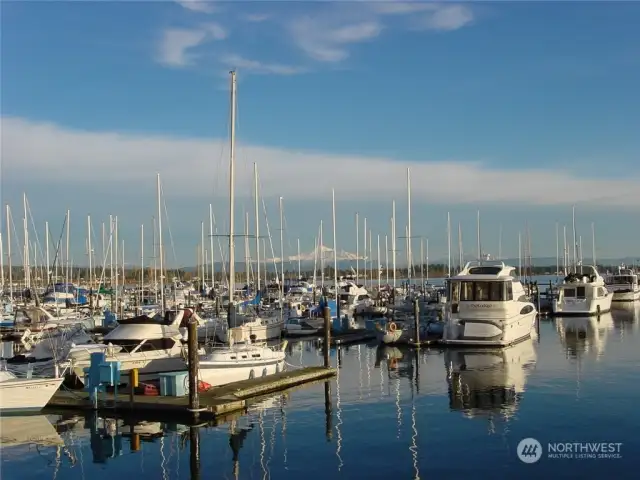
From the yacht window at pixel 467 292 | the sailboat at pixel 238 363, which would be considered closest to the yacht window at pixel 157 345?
the sailboat at pixel 238 363

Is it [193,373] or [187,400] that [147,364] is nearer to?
[187,400]

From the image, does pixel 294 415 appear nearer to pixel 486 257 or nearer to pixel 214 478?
pixel 214 478

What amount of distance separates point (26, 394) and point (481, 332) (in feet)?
77.1

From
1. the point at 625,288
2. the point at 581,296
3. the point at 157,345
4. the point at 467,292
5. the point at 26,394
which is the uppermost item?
the point at 467,292

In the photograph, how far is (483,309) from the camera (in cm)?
3909

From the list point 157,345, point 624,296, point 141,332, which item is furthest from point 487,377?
point 624,296

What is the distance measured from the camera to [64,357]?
29.2 m

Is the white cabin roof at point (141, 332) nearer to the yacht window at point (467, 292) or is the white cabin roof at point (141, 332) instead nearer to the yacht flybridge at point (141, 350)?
the yacht flybridge at point (141, 350)

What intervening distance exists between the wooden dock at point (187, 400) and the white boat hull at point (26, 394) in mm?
931

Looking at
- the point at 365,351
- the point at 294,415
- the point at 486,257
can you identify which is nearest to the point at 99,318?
the point at 365,351

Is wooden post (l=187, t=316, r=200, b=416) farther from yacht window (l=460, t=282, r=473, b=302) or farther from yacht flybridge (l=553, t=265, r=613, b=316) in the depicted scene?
yacht flybridge (l=553, t=265, r=613, b=316)

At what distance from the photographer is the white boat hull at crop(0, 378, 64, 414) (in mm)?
23703

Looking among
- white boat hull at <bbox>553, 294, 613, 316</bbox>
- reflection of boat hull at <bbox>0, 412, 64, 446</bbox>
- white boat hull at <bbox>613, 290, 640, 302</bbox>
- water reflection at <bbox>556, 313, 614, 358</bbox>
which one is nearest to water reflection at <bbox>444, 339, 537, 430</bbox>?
water reflection at <bbox>556, 313, 614, 358</bbox>

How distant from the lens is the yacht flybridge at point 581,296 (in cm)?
6166
